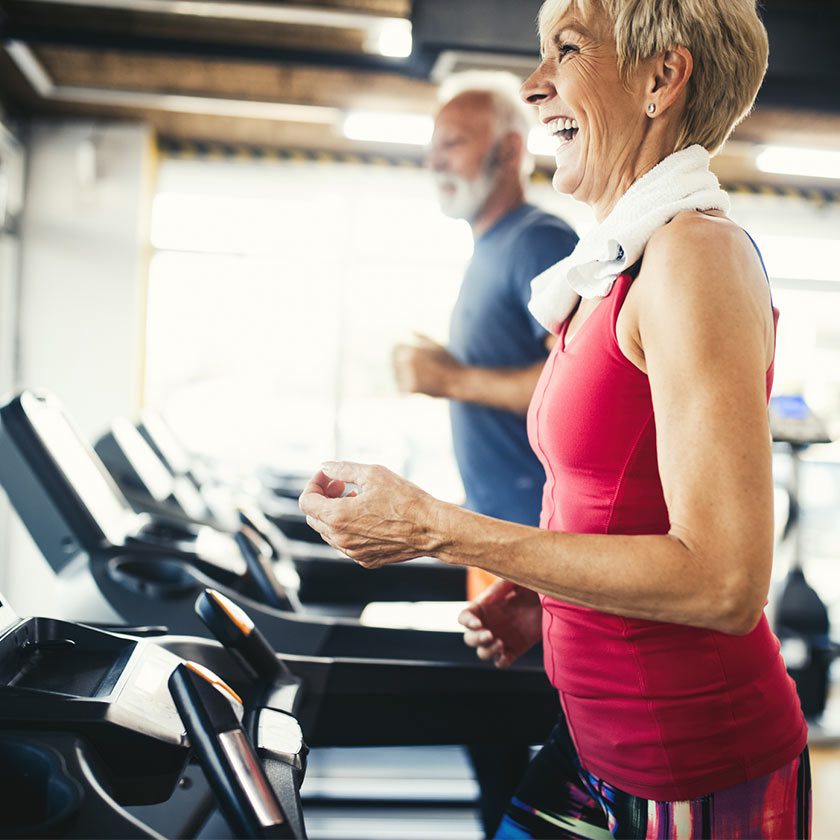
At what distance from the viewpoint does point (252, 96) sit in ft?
17.2

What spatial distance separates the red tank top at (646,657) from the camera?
926 mm

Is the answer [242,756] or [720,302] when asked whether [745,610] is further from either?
[242,756]

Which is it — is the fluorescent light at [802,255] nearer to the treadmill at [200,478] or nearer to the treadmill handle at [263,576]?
the treadmill at [200,478]

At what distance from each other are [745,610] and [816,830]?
2.77 m

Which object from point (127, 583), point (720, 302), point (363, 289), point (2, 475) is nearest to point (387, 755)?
point (127, 583)

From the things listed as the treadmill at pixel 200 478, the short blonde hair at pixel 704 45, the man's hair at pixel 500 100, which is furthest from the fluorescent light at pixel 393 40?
the short blonde hair at pixel 704 45

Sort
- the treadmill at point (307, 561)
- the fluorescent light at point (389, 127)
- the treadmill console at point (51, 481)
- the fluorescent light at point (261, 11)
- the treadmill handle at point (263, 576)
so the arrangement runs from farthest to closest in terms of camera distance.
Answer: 1. the fluorescent light at point (389, 127)
2. the fluorescent light at point (261, 11)
3. the treadmill at point (307, 561)
4. the treadmill handle at point (263, 576)
5. the treadmill console at point (51, 481)

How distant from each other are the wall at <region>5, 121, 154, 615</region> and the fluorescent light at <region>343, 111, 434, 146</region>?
1475mm

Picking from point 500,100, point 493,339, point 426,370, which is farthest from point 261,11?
point 426,370

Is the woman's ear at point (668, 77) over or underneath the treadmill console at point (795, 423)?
over

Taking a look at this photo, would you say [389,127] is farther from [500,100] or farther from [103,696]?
[103,696]

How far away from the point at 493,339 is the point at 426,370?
247mm

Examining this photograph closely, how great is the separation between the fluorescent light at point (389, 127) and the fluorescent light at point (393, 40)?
2.15 ft

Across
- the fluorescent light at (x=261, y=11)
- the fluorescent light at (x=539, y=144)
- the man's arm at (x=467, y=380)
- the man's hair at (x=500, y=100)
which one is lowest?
the man's arm at (x=467, y=380)
